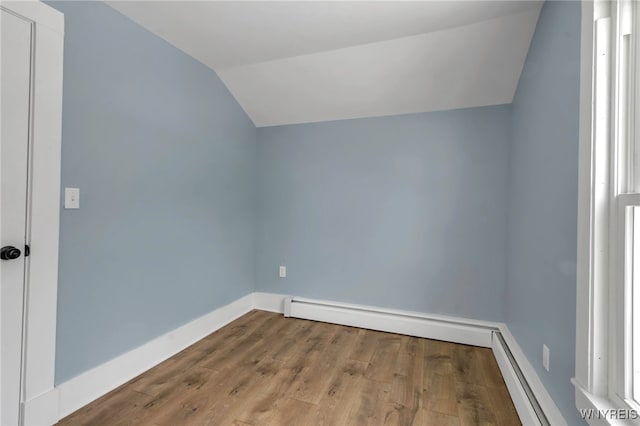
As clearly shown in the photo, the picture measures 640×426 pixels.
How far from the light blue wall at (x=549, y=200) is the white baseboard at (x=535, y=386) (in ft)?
0.13

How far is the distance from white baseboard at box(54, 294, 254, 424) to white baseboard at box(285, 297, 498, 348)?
841 mm

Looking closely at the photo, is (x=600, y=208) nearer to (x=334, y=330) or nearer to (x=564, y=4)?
(x=564, y=4)

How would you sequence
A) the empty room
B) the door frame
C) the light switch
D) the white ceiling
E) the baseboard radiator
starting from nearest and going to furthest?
the empty room → the door frame → the light switch → the white ceiling → the baseboard radiator

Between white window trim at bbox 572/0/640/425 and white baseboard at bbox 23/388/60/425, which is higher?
white window trim at bbox 572/0/640/425

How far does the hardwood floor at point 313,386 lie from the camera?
4.95ft

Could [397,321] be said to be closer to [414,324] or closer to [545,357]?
[414,324]

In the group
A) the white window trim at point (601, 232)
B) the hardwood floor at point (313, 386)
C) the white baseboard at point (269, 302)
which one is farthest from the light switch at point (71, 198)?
the white window trim at point (601, 232)

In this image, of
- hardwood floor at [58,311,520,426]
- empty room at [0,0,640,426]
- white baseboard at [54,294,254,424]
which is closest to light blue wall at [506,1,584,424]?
empty room at [0,0,640,426]

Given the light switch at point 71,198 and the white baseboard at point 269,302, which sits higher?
the light switch at point 71,198

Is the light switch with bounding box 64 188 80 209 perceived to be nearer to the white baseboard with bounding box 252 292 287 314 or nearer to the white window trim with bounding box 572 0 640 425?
the white baseboard with bounding box 252 292 287 314

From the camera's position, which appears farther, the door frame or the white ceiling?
the white ceiling

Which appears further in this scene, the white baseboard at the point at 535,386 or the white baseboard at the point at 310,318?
the white baseboard at the point at 310,318

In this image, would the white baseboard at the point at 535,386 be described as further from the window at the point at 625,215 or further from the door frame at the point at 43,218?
the door frame at the point at 43,218

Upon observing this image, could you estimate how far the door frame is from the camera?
1350 mm
